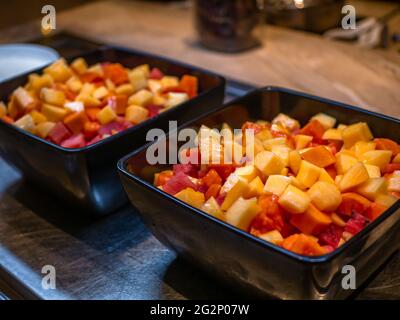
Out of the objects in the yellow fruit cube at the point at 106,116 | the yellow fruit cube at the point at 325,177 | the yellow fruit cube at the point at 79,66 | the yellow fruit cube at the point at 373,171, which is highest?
the yellow fruit cube at the point at 79,66

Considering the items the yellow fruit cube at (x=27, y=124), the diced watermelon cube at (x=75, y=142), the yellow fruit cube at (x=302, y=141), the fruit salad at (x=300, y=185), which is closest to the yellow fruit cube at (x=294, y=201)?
the fruit salad at (x=300, y=185)

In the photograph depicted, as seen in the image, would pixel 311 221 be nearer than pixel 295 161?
Yes

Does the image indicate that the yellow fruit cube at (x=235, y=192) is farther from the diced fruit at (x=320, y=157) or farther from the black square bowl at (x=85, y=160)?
the black square bowl at (x=85, y=160)

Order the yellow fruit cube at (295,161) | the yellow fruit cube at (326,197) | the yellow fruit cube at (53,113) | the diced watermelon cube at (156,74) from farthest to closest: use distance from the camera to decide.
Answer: the diced watermelon cube at (156,74) < the yellow fruit cube at (53,113) < the yellow fruit cube at (295,161) < the yellow fruit cube at (326,197)

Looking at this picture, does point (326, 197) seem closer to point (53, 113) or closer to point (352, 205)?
point (352, 205)

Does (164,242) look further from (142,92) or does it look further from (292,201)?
(142,92)

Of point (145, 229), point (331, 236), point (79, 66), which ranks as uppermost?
point (79, 66)

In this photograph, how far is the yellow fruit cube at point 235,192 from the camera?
2.68 ft

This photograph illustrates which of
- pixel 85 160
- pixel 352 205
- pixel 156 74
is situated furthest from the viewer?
pixel 156 74

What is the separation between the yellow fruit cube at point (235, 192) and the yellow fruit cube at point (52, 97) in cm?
52

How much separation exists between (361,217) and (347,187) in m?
0.06

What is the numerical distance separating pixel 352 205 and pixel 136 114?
0.52m

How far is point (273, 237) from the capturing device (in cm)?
75

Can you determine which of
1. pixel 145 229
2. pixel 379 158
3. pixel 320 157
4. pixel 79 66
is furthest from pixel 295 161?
pixel 79 66
